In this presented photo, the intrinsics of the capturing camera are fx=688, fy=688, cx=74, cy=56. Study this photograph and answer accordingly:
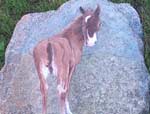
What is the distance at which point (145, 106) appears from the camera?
2.99 metres

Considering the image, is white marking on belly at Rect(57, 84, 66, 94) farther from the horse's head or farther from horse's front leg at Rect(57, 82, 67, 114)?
the horse's head

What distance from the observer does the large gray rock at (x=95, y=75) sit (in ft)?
9.71

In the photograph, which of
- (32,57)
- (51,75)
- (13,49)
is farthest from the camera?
(13,49)

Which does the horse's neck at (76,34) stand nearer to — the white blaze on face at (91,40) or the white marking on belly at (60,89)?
the white blaze on face at (91,40)

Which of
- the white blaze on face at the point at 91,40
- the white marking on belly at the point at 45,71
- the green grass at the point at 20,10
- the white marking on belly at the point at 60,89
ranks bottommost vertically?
the green grass at the point at 20,10

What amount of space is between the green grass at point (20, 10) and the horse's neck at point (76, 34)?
1.07 m

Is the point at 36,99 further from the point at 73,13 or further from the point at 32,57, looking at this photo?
the point at 73,13

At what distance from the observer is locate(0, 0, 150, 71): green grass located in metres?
4.04

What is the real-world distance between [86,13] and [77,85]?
1.04 feet

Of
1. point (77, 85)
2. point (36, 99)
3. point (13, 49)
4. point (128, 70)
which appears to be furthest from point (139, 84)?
point (13, 49)

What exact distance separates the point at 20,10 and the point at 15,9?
36mm

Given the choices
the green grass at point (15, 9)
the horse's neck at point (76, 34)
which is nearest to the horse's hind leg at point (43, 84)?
the horse's neck at point (76, 34)

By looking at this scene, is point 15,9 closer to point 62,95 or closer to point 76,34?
point 76,34

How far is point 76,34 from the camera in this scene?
117 inches
